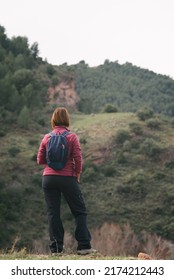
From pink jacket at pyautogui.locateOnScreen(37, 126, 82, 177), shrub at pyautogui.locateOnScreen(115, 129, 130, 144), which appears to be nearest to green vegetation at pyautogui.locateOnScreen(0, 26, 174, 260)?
shrub at pyautogui.locateOnScreen(115, 129, 130, 144)

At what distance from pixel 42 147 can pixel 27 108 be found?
204 feet

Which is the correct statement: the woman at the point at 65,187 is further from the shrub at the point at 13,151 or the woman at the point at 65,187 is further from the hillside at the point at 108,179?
the shrub at the point at 13,151

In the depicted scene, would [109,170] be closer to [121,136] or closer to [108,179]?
[108,179]

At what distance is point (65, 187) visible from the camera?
23.6 feet

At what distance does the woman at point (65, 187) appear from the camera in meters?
7.19

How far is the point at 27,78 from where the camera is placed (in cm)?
7119

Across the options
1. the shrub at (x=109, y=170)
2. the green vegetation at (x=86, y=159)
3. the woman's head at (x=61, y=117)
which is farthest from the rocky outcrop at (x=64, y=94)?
the woman's head at (x=61, y=117)

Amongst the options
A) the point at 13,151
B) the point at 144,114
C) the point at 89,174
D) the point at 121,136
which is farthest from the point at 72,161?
the point at 144,114

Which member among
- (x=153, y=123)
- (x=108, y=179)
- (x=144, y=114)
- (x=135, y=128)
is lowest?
(x=108, y=179)

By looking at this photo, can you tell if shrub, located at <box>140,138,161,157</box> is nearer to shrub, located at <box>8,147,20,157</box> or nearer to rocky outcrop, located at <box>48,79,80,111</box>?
shrub, located at <box>8,147,20,157</box>

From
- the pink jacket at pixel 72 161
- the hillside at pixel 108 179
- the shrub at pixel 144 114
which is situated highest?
the pink jacket at pixel 72 161

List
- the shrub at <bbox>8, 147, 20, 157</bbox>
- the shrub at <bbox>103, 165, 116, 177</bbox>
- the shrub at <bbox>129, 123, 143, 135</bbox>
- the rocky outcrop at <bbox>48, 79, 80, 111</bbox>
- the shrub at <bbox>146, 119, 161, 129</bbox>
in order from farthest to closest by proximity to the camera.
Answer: the rocky outcrop at <bbox>48, 79, 80, 111</bbox>, the shrub at <bbox>146, 119, 161, 129</bbox>, the shrub at <bbox>129, 123, 143, 135</bbox>, the shrub at <bbox>8, 147, 20, 157</bbox>, the shrub at <bbox>103, 165, 116, 177</bbox>

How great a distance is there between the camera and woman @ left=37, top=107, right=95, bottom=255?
7188mm
